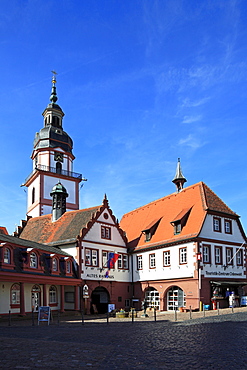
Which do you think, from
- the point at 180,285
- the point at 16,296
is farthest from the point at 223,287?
the point at 16,296

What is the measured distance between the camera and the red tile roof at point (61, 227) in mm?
41531

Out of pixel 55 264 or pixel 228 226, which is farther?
pixel 228 226

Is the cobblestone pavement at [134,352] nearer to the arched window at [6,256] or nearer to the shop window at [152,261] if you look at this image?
the arched window at [6,256]

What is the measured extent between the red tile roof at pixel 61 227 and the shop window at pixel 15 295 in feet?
29.8

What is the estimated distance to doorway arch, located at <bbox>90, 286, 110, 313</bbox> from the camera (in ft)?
140

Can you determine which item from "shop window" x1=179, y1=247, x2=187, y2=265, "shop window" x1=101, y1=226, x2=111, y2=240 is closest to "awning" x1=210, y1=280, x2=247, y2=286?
"shop window" x1=179, y1=247, x2=187, y2=265

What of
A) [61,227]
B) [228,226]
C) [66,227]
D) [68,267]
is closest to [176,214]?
[228,226]

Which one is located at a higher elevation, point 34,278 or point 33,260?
point 33,260

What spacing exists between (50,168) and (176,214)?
2182cm

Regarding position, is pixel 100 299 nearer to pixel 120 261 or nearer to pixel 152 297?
pixel 120 261

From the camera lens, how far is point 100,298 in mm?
43406

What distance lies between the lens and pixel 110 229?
144ft

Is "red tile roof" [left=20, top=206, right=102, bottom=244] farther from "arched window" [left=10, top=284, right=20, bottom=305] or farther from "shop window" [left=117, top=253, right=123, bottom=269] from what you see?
"arched window" [left=10, top=284, right=20, bottom=305]

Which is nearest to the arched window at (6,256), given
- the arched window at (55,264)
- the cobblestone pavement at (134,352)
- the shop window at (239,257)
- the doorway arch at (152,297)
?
the arched window at (55,264)
